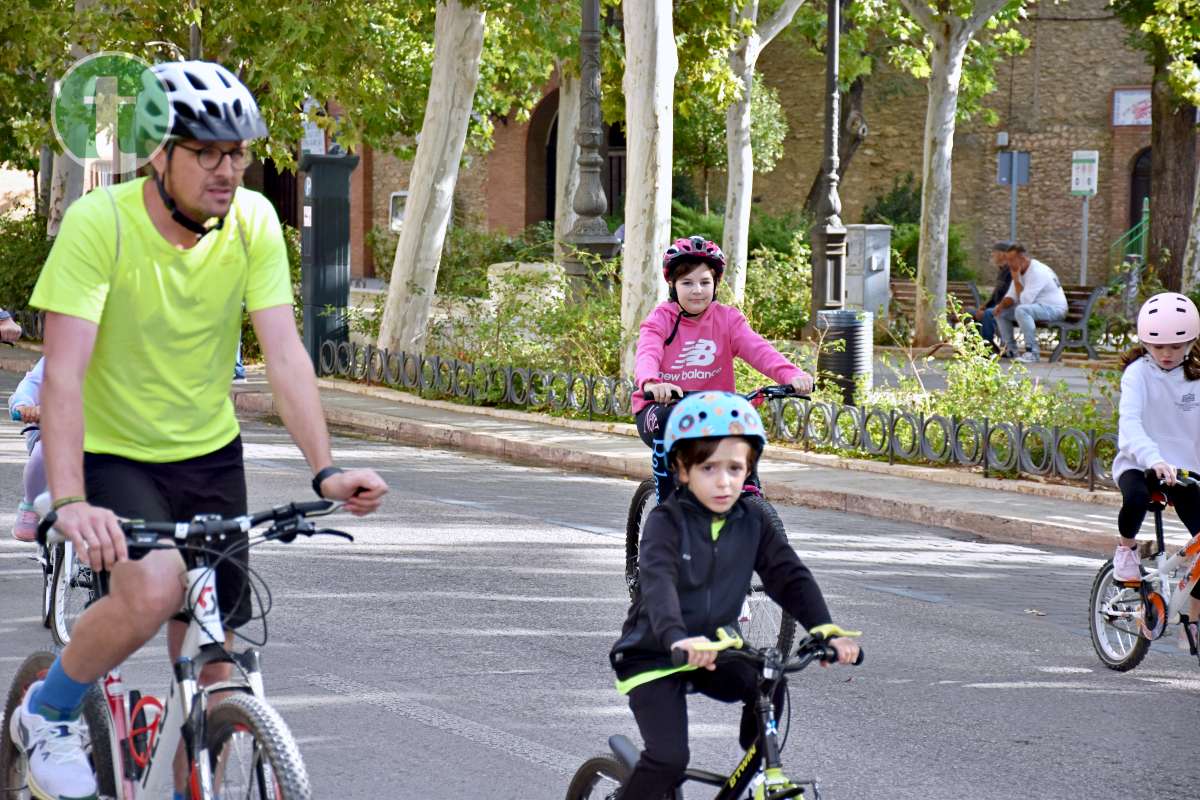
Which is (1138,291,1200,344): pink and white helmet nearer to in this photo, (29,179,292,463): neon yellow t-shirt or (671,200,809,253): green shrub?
(29,179,292,463): neon yellow t-shirt

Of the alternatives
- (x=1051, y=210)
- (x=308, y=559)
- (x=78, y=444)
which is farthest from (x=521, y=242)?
(x=78, y=444)

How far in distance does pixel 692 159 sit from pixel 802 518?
26.9 meters

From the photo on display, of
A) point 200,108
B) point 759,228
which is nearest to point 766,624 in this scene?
point 200,108

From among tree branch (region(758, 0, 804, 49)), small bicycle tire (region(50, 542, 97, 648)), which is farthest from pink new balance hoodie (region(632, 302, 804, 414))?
tree branch (region(758, 0, 804, 49))

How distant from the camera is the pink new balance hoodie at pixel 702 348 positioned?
7.95m

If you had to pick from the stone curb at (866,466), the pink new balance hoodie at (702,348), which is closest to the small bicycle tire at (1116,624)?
the pink new balance hoodie at (702,348)

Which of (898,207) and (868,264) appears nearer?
(868,264)

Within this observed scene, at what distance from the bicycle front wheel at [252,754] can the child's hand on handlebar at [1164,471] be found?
4.33m

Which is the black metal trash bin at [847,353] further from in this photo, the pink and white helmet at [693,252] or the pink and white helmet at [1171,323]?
the pink and white helmet at [1171,323]

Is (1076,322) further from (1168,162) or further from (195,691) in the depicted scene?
(195,691)

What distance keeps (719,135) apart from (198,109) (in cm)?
3459

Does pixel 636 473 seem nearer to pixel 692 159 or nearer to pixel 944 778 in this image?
pixel 944 778

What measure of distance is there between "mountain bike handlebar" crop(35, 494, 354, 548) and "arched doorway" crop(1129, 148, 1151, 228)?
3603 cm

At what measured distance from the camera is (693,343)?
7969 millimetres
